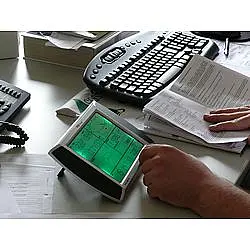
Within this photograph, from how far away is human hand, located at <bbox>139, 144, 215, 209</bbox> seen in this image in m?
1.08

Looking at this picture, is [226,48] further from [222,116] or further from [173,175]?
[173,175]

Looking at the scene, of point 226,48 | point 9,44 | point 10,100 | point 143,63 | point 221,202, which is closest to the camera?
point 221,202

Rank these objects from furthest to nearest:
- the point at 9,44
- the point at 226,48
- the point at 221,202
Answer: the point at 226,48 → the point at 9,44 → the point at 221,202

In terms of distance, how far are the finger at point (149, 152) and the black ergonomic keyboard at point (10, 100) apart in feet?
1.01

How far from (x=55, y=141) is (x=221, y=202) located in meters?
0.37

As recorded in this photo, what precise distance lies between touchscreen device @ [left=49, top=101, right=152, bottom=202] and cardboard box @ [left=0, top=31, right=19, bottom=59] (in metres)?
0.49

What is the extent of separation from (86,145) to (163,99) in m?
0.30

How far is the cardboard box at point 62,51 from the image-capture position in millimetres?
1551

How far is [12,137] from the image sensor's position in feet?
4.01

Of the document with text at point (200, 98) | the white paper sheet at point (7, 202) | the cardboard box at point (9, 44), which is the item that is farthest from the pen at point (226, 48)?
the white paper sheet at point (7, 202)

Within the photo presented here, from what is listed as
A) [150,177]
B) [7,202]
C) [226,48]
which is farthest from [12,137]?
[226,48]

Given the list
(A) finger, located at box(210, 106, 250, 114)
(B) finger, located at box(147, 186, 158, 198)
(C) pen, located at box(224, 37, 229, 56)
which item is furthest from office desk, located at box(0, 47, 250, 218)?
(C) pen, located at box(224, 37, 229, 56)

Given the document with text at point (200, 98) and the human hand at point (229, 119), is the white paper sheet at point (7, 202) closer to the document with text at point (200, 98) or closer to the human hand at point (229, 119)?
the document with text at point (200, 98)
